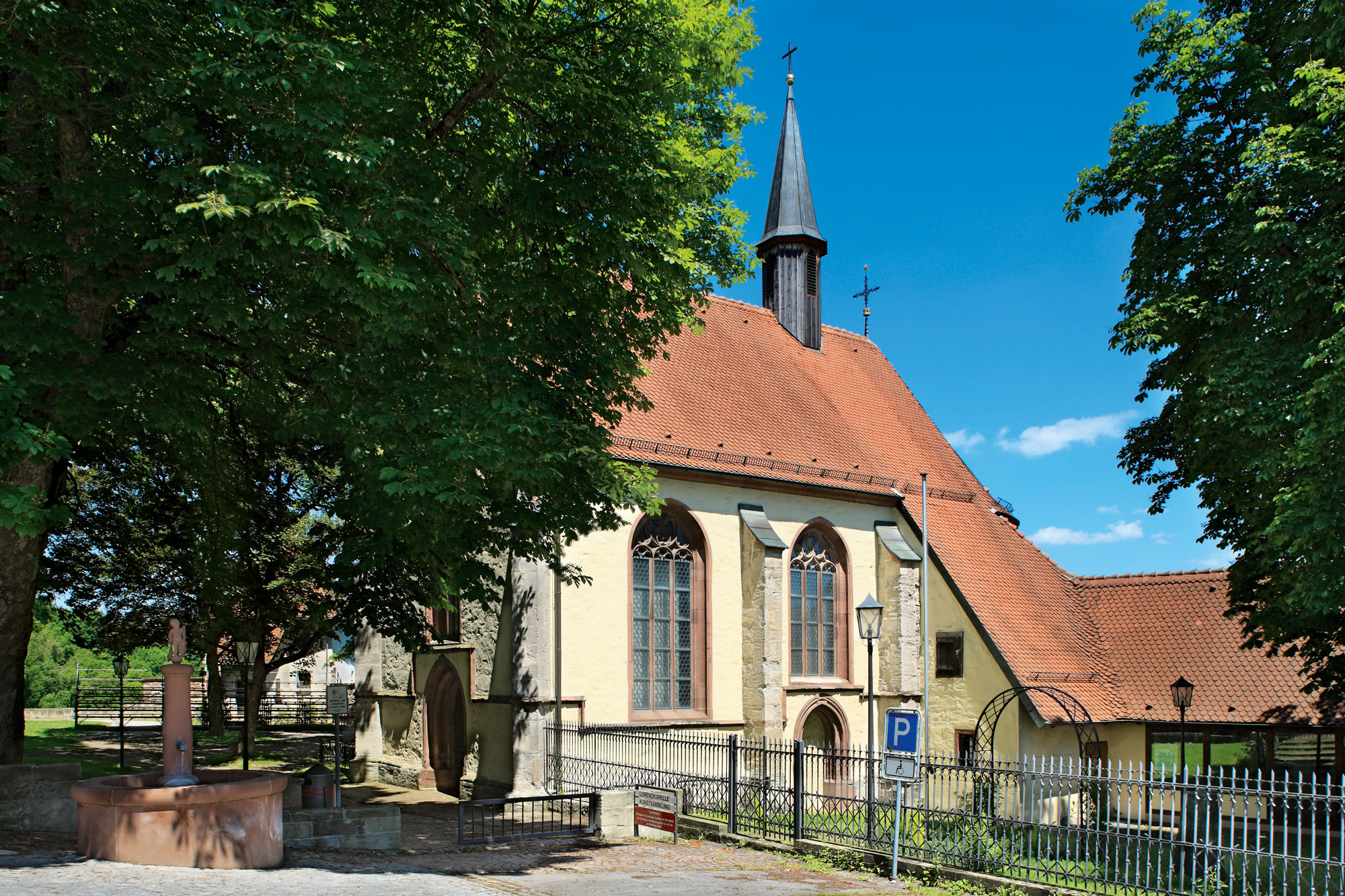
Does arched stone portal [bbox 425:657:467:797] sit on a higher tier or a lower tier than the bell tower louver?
lower

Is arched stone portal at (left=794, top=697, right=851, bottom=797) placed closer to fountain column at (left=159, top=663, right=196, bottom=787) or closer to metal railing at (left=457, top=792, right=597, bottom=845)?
metal railing at (left=457, top=792, right=597, bottom=845)

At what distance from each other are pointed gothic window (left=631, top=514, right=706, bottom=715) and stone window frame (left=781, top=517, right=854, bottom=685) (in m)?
2.08

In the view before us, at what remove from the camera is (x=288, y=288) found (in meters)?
11.2

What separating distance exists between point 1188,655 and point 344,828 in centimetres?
1751

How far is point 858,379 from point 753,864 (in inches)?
635

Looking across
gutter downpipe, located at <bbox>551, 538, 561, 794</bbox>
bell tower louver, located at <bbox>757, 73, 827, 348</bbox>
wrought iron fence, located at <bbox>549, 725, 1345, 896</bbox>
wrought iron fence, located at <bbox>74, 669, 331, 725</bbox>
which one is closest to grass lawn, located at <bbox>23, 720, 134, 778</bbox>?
wrought iron fence, located at <bbox>74, 669, 331, 725</bbox>

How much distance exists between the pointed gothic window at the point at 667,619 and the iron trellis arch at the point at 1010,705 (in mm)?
5474

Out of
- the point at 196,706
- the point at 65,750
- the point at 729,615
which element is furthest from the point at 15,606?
the point at 196,706

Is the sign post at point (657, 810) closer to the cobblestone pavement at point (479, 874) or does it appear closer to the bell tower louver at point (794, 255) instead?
the cobblestone pavement at point (479, 874)

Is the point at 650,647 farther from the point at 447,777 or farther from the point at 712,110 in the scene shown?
the point at 712,110

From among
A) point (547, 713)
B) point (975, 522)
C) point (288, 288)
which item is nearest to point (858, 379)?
point (975, 522)

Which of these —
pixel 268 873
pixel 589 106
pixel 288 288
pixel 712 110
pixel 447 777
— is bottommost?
pixel 447 777

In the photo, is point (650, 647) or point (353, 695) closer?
point (650, 647)

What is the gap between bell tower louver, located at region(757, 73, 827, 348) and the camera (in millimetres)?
26875
